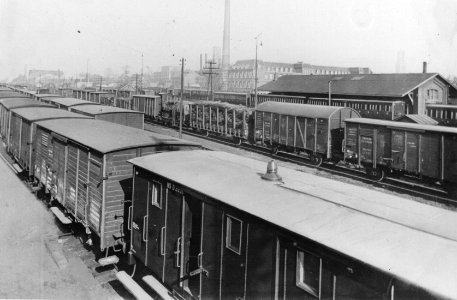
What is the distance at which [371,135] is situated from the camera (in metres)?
16.6

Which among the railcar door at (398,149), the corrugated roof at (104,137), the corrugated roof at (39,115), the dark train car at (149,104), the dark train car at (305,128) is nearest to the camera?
the corrugated roof at (104,137)

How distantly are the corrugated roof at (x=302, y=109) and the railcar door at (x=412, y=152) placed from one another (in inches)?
195

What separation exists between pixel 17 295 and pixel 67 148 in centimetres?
466

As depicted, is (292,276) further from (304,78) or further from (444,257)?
(304,78)

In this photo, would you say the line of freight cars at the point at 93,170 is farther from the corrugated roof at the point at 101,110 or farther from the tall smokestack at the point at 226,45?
the tall smokestack at the point at 226,45

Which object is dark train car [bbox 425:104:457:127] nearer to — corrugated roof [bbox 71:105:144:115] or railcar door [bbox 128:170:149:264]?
corrugated roof [bbox 71:105:144:115]

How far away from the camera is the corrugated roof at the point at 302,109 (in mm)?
19539

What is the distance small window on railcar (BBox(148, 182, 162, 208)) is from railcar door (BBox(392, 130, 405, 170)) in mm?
11444

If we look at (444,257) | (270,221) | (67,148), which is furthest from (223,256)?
(67,148)

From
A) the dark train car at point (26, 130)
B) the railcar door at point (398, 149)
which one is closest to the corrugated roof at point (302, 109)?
the railcar door at point (398, 149)

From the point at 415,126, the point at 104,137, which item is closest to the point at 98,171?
the point at 104,137

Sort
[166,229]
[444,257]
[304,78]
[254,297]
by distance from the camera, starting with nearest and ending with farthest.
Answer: [444,257] < [254,297] < [166,229] < [304,78]

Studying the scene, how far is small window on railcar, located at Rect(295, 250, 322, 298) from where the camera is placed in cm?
439

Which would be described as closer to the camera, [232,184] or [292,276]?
[292,276]
